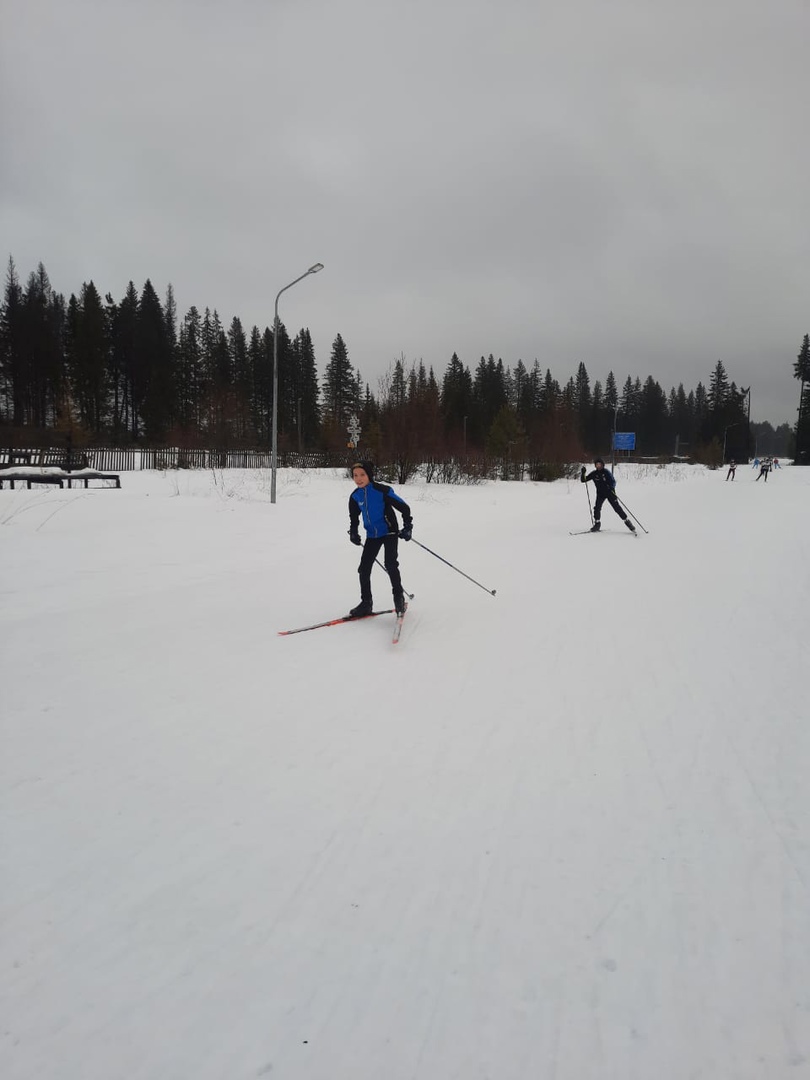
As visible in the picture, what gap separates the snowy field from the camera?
1.90 metres

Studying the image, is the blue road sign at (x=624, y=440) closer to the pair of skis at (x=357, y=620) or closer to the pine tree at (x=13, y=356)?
the pair of skis at (x=357, y=620)

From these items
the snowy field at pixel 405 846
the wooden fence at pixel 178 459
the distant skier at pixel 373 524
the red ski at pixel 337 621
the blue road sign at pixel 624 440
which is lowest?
the snowy field at pixel 405 846

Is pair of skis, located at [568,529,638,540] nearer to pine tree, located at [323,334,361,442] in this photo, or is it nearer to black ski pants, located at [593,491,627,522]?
black ski pants, located at [593,491,627,522]

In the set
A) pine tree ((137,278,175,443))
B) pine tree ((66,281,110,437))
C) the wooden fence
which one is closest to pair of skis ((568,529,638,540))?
the wooden fence

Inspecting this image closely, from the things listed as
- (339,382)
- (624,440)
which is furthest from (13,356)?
(624,440)

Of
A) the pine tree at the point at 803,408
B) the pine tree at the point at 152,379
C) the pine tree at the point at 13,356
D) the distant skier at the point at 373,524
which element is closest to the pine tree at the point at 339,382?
the pine tree at the point at 152,379

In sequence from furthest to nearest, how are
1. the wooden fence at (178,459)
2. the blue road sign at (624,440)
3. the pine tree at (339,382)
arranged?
the pine tree at (339,382), the blue road sign at (624,440), the wooden fence at (178,459)

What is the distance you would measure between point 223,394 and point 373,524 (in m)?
44.3

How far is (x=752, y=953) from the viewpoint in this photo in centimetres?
220

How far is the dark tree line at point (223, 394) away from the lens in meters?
39.9

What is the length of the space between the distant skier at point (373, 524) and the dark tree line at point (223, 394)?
71.7 feet

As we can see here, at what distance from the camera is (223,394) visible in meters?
46.8

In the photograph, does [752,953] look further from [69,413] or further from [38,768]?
[69,413]

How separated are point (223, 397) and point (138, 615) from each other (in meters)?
42.5
